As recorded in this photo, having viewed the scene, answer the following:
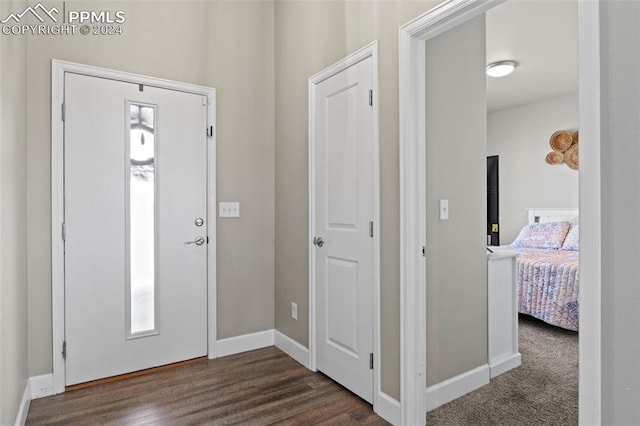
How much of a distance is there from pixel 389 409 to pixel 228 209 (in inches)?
73.8

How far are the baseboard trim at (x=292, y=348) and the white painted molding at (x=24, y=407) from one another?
1681mm

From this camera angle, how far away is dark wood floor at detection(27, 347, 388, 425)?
209 cm

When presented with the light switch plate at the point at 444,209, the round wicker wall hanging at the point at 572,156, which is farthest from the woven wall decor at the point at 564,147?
the light switch plate at the point at 444,209

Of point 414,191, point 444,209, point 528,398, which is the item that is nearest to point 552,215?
point 528,398

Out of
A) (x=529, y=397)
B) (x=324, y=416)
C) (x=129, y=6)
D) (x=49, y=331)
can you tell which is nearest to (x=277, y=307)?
(x=324, y=416)

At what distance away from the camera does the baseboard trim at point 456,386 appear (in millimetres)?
2188

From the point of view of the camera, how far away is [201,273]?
9.57 ft

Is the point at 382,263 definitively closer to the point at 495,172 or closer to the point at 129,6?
the point at 129,6

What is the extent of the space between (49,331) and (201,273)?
100 centimetres

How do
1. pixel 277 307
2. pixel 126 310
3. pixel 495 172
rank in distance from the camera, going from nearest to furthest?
pixel 126 310 < pixel 277 307 < pixel 495 172

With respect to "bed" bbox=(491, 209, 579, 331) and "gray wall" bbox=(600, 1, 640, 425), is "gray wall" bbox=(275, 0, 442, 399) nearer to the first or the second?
"gray wall" bbox=(600, 1, 640, 425)

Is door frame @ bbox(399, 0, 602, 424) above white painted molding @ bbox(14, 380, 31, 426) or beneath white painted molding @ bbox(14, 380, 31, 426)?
above

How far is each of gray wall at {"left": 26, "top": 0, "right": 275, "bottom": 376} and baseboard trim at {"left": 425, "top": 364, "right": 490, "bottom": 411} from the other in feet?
5.02

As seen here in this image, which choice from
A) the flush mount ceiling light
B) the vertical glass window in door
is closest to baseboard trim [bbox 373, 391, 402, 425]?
the vertical glass window in door
